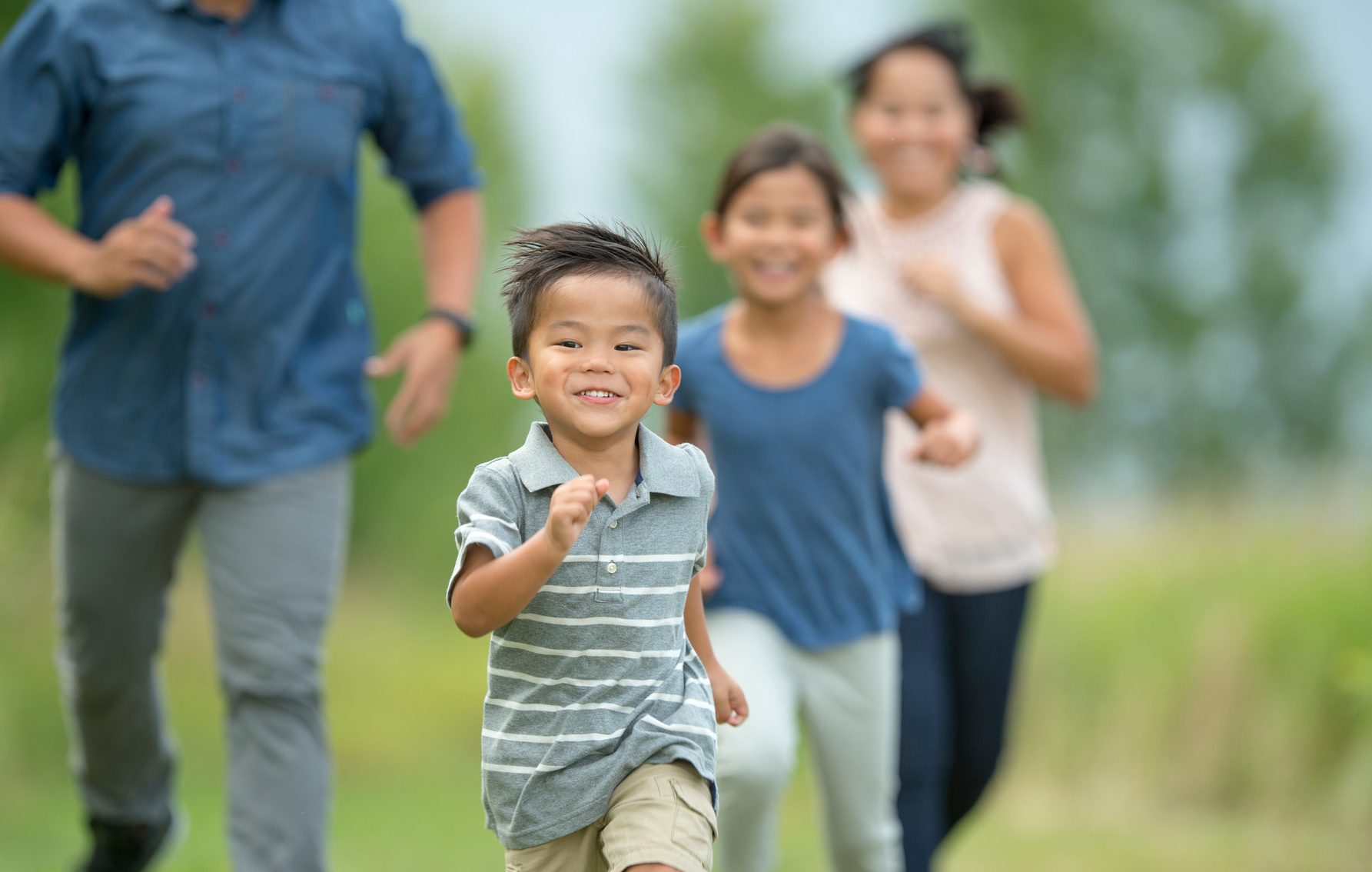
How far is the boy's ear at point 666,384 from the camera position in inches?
90.4

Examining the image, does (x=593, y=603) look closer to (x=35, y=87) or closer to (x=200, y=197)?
(x=200, y=197)

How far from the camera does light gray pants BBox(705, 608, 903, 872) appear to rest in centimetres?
316

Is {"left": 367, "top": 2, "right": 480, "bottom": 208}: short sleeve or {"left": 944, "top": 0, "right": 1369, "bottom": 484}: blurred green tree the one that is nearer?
{"left": 367, "top": 2, "right": 480, "bottom": 208}: short sleeve

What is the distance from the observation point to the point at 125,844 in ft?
12.5

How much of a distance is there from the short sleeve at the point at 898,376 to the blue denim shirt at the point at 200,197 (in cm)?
120

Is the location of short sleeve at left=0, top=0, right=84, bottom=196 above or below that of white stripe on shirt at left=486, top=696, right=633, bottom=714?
above

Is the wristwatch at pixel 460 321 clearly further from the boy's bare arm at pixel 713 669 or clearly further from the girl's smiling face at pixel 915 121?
the boy's bare arm at pixel 713 669

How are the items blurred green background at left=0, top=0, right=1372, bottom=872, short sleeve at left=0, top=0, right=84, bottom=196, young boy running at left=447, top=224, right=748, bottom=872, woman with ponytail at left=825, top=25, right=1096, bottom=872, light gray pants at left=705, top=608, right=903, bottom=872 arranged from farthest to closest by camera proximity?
blurred green background at left=0, top=0, right=1372, bottom=872
woman with ponytail at left=825, top=25, right=1096, bottom=872
short sleeve at left=0, top=0, right=84, bottom=196
light gray pants at left=705, top=608, right=903, bottom=872
young boy running at left=447, top=224, right=748, bottom=872

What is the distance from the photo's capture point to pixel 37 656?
8.87 m

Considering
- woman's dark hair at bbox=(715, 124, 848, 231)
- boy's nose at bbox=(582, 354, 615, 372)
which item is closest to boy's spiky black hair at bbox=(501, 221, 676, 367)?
boy's nose at bbox=(582, 354, 615, 372)

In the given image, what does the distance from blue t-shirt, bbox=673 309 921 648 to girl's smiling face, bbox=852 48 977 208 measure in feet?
3.03

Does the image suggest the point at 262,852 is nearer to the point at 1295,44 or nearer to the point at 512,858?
the point at 512,858

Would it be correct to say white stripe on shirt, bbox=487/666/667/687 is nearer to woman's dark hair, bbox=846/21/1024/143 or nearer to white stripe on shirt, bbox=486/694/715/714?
white stripe on shirt, bbox=486/694/715/714

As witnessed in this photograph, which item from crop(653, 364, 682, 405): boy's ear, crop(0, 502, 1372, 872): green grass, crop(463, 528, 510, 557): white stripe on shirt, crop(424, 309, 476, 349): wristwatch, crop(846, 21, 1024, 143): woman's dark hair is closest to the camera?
crop(463, 528, 510, 557): white stripe on shirt
